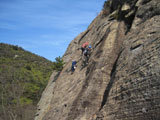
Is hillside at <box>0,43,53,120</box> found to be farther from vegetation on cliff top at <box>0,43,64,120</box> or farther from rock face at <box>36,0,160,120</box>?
rock face at <box>36,0,160,120</box>

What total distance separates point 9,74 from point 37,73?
31.9 ft

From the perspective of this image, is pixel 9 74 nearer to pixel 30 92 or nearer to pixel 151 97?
pixel 30 92

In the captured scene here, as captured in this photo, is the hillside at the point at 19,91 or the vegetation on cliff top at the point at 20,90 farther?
the hillside at the point at 19,91

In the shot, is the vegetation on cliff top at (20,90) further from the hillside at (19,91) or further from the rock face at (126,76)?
the rock face at (126,76)

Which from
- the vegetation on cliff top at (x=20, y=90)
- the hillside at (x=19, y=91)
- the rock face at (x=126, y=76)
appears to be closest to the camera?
the rock face at (x=126, y=76)

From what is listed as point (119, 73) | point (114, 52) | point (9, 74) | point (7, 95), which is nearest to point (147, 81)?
point (119, 73)

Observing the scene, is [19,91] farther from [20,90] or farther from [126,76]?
[126,76]

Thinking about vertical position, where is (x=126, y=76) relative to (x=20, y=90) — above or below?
below

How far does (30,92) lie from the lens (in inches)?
1518

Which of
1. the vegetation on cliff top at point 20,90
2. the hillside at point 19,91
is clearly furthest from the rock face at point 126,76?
the hillside at point 19,91

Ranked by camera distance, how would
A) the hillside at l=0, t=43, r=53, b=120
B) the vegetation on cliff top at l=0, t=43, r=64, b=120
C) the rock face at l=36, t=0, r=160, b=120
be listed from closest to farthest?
1. the rock face at l=36, t=0, r=160, b=120
2. the vegetation on cliff top at l=0, t=43, r=64, b=120
3. the hillside at l=0, t=43, r=53, b=120

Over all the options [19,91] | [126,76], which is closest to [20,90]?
[19,91]

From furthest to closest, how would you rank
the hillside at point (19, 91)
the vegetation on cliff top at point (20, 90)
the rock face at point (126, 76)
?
the hillside at point (19, 91)
the vegetation on cliff top at point (20, 90)
the rock face at point (126, 76)

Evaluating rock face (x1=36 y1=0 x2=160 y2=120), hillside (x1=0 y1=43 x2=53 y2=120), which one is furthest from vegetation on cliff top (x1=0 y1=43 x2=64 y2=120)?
rock face (x1=36 y1=0 x2=160 y2=120)
